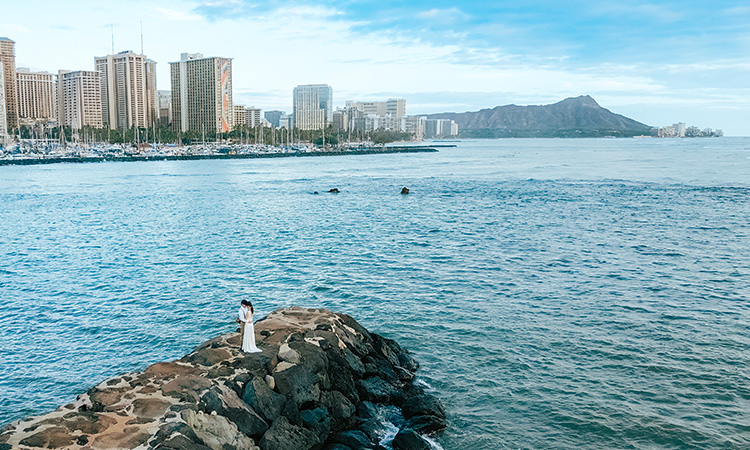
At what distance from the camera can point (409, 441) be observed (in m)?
14.1

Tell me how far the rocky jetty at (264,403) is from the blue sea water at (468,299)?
→ 1.63m

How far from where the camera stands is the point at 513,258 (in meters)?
34.8

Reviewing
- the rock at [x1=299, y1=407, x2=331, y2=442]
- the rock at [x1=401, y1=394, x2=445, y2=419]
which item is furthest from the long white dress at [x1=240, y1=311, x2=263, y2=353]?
the rock at [x1=401, y1=394, x2=445, y2=419]

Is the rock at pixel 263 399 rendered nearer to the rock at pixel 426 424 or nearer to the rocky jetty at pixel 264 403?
the rocky jetty at pixel 264 403

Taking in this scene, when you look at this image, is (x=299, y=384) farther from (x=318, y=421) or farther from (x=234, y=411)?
(x=234, y=411)

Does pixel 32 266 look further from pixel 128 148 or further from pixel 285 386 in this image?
pixel 128 148

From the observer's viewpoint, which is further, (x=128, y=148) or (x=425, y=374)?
(x=128, y=148)

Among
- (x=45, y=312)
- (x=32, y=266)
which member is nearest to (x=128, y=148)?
(x=32, y=266)

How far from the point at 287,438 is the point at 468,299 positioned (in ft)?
48.2

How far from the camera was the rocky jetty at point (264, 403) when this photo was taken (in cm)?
1181

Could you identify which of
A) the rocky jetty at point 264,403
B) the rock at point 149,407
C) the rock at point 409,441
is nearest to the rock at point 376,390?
the rocky jetty at point 264,403

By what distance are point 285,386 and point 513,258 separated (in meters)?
22.6

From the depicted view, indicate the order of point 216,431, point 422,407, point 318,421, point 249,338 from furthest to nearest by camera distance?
point 422,407
point 249,338
point 318,421
point 216,431

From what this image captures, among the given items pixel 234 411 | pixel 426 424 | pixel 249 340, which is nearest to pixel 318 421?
pixel 234 411
